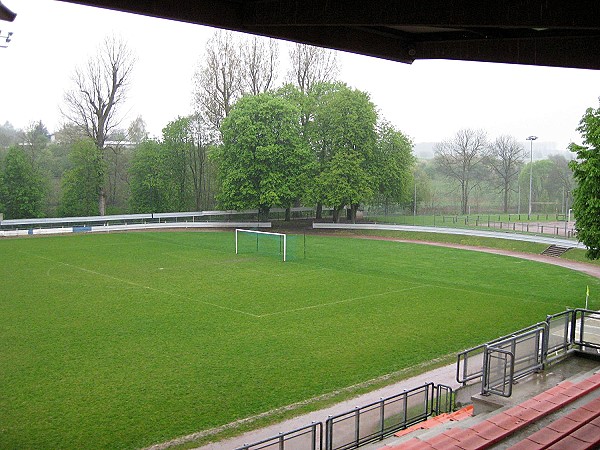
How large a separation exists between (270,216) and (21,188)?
23.1 meters

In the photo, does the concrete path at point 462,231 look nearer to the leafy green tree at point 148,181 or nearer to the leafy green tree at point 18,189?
the leafy green tree at point 148,181

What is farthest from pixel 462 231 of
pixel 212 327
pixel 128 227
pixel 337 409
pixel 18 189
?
pixel 18 189

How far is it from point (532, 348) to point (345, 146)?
132 ft

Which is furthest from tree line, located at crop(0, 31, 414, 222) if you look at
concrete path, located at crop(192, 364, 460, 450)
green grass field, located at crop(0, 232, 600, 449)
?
concrete path, located at crop(192, 364, 460, 450)

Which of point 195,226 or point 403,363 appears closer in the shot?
point 403,363

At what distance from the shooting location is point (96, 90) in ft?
180

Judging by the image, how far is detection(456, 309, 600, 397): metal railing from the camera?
8.99 metres

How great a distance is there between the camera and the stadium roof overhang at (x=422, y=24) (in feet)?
20.0

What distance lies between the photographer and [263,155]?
157ft

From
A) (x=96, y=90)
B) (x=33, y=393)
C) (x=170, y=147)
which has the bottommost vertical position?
(x=33, y=393)

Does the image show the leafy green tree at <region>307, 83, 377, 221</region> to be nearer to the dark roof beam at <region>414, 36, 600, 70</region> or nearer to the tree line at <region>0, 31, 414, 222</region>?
the tree line at <region>0, 31, 414, 222</region>

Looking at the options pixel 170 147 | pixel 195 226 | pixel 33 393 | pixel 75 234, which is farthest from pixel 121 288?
pixel 170 147

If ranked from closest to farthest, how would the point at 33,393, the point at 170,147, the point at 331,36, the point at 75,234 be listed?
the point at 331,36
the point at 33,393
the point at 75,234
the point at 170,147

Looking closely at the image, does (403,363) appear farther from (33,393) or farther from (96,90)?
(96,90)
